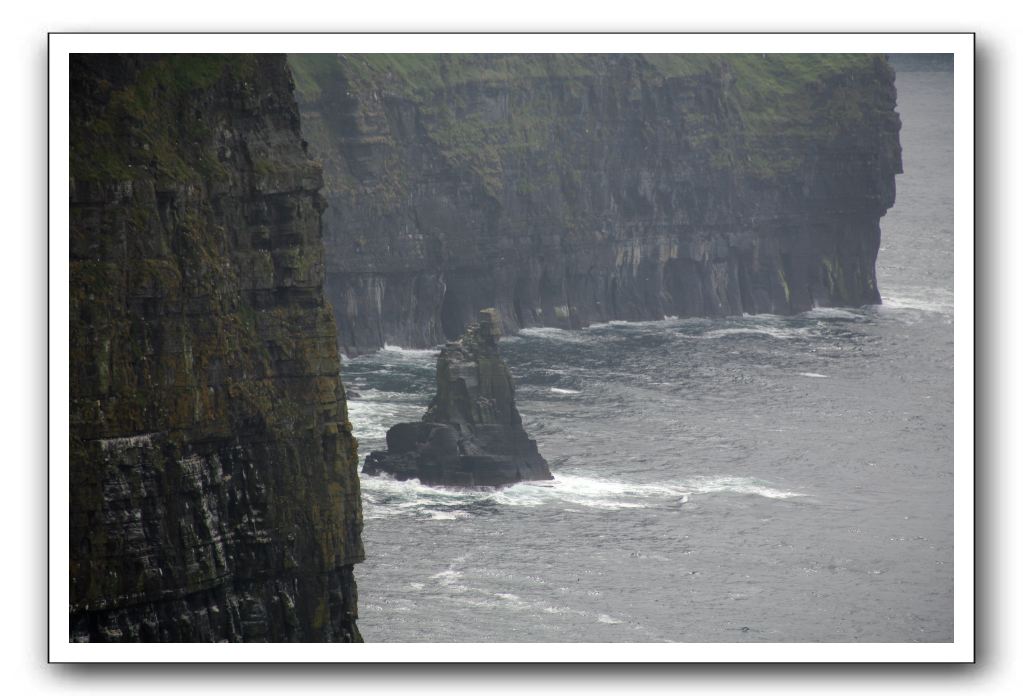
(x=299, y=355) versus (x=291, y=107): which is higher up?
(x=291, y=107)

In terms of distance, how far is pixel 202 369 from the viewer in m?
44.2

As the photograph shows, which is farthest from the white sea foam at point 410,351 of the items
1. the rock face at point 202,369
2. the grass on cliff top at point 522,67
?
the rock face at point 202,369

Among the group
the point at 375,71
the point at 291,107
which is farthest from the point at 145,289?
the point at 375,71

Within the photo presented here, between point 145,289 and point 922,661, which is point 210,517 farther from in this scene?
point 922,661

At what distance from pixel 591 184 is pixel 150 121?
248 feet

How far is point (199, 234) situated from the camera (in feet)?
145

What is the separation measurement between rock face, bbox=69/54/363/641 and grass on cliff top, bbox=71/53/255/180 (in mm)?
44

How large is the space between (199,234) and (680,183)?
8031 centimetres

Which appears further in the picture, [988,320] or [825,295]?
[825,295]

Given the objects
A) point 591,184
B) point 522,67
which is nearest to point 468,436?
point 522,67

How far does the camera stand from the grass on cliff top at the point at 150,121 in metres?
42.3

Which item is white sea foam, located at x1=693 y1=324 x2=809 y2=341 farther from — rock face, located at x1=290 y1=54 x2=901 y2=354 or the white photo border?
the white photo border

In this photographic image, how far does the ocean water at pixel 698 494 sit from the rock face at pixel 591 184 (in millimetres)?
3006

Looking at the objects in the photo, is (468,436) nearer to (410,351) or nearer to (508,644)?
(410,351)
